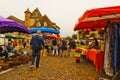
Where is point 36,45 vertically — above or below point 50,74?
above

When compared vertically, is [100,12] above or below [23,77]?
above

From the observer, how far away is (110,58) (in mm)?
10422

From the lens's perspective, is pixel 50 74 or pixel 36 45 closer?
pixel 50 74

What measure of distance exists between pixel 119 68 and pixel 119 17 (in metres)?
1.93

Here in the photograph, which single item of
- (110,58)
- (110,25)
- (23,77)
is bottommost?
(23,77)

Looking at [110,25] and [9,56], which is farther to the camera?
[9,56]

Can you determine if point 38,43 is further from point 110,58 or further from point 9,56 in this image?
point 110,58

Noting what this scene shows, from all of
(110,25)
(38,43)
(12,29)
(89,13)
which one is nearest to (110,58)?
(110,25)

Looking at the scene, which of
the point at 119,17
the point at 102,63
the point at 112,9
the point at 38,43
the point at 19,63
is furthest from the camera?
the point at 19,63

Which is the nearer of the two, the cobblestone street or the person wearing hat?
the cobblestone street

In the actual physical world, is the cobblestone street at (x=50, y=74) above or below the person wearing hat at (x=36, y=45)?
below

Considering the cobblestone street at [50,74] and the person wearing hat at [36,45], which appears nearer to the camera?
the cobblestone street at [50,74]

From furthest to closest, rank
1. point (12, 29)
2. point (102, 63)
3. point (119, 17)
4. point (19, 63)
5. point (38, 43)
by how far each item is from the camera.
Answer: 1. point (12, 29)
2. point (19, 63)
3. point (38, 43)
4. point (102, 63)
5. point (119, 17)

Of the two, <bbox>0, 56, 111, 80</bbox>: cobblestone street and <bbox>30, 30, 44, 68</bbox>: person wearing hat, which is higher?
<bbox>30, 30, 44, 68</bbox>: person wearing hat
